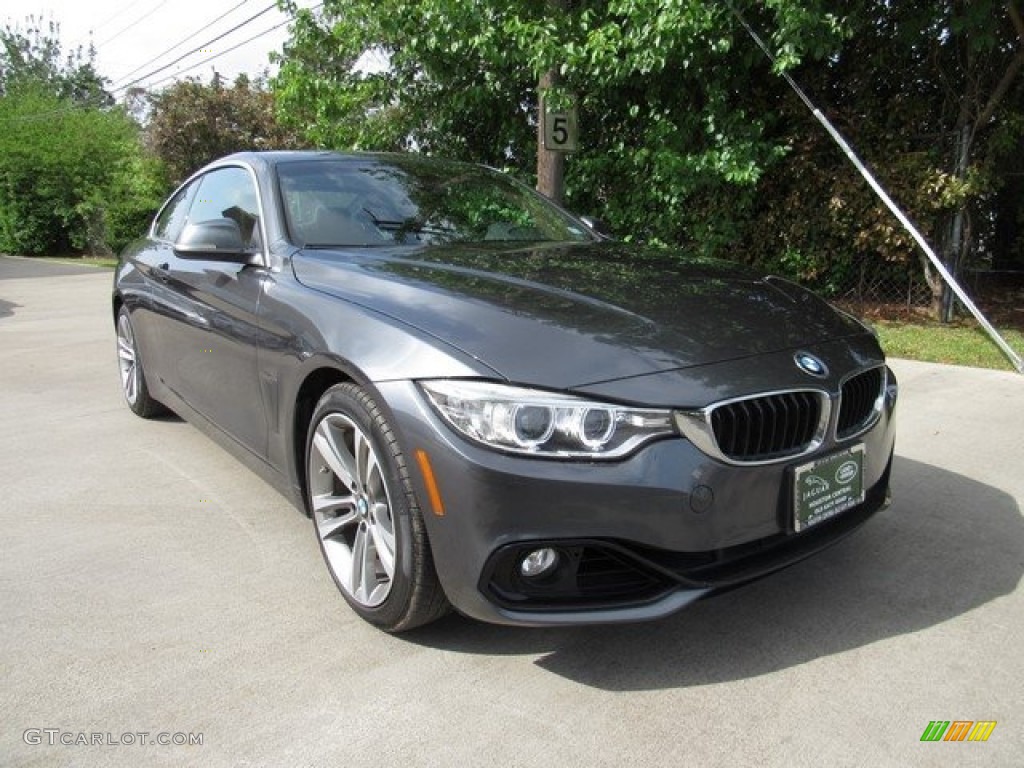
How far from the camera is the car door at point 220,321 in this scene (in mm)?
3145

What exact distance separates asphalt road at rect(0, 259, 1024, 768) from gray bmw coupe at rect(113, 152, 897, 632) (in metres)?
0.28

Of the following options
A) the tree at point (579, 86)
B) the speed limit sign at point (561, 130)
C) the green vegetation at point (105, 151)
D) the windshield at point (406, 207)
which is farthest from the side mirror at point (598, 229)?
the green vegetation at point (105, 151)

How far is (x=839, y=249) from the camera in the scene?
8.73 metres

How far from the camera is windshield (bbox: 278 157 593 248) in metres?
3.29

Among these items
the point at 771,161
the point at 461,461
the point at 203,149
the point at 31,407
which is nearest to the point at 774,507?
the point at 461,461

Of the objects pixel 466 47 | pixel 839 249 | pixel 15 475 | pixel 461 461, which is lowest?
pixel 15 475

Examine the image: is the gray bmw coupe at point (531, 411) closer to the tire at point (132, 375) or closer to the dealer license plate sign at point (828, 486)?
the dealer license plate sign at point (828, 486)

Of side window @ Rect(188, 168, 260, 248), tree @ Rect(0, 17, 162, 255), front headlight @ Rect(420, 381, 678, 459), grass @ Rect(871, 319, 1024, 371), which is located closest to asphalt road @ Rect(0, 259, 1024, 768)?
front headlight @ Rect(420, 381, 678, 459)

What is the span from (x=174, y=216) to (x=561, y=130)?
14.2ft

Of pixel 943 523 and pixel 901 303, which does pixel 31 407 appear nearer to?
pixel 943 523

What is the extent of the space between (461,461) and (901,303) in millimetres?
7945

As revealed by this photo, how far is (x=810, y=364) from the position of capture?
2418mm

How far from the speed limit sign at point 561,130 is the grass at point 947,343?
3431 mm

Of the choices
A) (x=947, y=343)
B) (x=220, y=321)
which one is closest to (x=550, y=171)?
(x=947, y=343)
